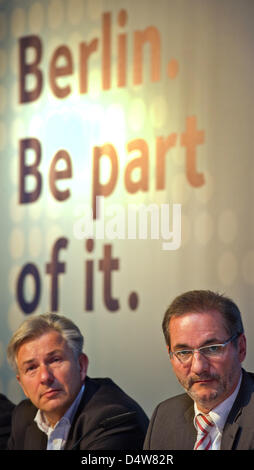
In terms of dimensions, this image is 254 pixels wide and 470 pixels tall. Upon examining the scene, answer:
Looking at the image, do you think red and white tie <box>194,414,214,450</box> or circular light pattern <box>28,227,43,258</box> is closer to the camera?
red and white tie <box>194,414,214,450</box>

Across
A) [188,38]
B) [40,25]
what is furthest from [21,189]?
[188,38]

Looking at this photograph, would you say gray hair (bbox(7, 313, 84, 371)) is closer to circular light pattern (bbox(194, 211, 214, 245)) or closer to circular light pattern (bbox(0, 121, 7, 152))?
circular light pattern (bbox(194, 211, 214, 245))

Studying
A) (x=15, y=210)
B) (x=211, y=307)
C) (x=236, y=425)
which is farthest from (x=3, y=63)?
(x=236, y=425)

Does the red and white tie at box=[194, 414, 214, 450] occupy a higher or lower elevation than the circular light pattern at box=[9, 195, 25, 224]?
lower

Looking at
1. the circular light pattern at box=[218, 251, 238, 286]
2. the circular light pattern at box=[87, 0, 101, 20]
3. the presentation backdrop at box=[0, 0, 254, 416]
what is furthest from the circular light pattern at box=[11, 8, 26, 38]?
the circular light pattern at box=[218, 251, 238, 286]

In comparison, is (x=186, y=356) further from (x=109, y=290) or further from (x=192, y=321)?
(x=109, y=290)

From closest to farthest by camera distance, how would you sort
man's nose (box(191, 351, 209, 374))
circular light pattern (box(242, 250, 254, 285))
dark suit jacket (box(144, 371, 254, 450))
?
dark suit jacket (box(144, 371, 254, 450)) → man's nose (box(191, 351, 209, 374)) → circular light pattern (box(242, 250, 254, 285))

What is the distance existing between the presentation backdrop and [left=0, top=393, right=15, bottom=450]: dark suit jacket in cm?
29

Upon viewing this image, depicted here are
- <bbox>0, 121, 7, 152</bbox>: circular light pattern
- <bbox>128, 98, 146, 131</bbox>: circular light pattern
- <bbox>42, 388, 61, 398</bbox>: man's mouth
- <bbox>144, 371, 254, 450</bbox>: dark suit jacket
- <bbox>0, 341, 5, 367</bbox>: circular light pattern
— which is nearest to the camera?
<bbox>144, 371, 254, 450</bbox>: dark suit jacket

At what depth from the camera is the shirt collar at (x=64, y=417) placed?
3.36 m

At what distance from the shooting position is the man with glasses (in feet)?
8.70

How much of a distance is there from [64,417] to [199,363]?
2.88 ft

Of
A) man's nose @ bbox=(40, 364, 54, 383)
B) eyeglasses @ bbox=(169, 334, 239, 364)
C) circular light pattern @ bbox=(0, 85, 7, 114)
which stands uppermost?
circular light pattern @ bbox=(0, 85, 7, 114)

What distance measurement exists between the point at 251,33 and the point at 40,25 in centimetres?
143
